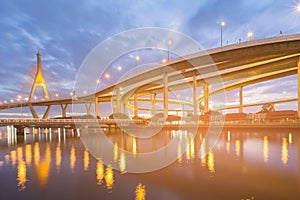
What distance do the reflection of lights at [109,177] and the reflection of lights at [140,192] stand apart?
4.70 feet

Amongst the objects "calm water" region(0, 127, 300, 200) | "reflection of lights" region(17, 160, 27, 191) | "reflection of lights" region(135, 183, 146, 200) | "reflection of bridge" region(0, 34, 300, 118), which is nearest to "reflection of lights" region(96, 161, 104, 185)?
"calm water" region(0, 127, 300, 200)

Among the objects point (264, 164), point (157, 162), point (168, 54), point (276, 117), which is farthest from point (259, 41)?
point (157, 162)

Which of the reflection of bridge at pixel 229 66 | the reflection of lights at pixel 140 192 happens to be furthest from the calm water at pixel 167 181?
the reflection of bridge at pixel 229 66

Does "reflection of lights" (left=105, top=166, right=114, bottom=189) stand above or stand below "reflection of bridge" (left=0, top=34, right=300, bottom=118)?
below

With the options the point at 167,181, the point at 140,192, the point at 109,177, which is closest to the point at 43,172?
the point at 109,177

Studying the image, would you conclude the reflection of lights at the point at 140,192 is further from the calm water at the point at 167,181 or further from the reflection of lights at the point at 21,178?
the reflection of lights at the point at 21,178

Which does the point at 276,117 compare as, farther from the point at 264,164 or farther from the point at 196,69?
the point at 264,164

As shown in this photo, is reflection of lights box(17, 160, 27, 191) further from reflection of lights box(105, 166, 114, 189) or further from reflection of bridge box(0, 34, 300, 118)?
reflection of bridge box(0, 34, 300, 118)

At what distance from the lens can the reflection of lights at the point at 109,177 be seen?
405 inches

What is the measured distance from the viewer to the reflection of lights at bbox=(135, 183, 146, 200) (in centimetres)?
866

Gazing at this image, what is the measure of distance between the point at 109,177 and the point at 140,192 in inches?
116

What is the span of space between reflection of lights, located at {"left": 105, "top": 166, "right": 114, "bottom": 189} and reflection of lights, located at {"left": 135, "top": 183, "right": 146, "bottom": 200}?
143 cm

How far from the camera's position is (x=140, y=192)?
9.22 metres

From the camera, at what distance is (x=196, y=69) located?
59750 mm
